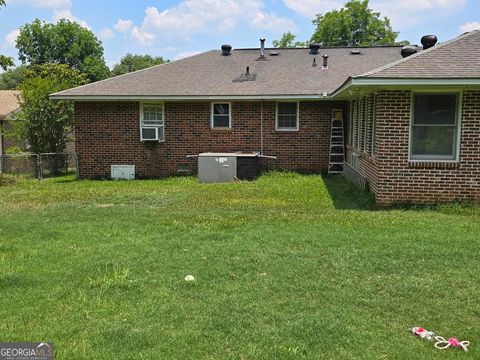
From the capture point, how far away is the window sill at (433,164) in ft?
29.2

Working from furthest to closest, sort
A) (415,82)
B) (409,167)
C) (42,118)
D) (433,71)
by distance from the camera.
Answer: (42,118)
(409,167)
(433,71)
(415,82)

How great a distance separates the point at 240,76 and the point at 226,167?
4.30 m

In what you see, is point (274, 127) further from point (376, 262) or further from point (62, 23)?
point (62, 23)

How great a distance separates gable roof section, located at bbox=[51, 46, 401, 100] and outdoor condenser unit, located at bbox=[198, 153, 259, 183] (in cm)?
216

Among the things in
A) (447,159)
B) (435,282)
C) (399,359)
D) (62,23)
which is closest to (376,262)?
(435,282)

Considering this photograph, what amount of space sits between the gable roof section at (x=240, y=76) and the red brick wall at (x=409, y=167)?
5.91 meters

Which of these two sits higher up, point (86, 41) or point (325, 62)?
point (86, 41)

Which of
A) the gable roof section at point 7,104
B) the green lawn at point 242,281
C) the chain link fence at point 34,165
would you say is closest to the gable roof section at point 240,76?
the chain link fence at point 34,165

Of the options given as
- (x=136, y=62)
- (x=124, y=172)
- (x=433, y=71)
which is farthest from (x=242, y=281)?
(x=136, y=62)

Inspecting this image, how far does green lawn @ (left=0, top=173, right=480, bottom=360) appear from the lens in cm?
362

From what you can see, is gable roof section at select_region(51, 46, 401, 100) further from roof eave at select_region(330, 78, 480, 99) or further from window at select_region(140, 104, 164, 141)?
roof eave at select_region(330, 78, 480, 99)

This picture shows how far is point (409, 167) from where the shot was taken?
29.7ft

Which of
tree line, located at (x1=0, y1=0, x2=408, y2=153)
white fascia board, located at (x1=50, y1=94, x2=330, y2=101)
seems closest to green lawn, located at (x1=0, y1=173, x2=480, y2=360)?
white fascia board, located at (x1=50, y1=94, x2=330, y2=101)

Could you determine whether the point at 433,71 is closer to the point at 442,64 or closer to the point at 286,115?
the point at 442,64
